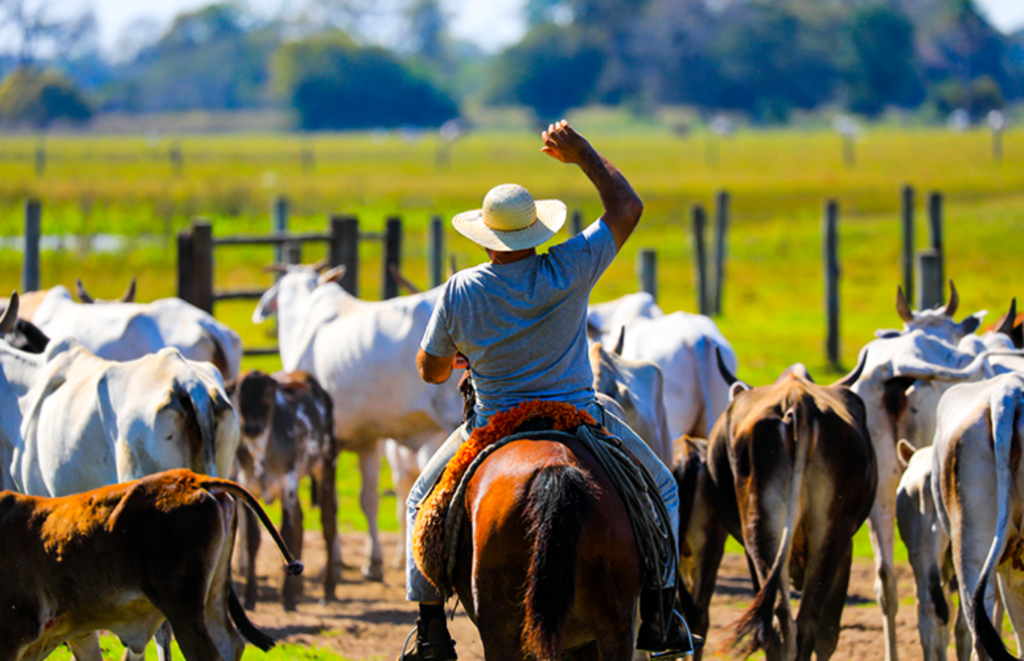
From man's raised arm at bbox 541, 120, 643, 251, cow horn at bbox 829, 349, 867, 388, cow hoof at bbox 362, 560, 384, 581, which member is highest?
man's raised arm at bbox 541, 120, 643, 251

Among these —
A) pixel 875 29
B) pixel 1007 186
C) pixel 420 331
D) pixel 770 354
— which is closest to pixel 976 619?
pixel 420 331

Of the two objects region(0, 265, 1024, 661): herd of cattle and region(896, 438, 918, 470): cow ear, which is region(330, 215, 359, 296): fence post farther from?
region(896, 438, 918, 470): cow ear

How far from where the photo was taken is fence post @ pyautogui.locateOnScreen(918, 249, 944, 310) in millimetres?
11945

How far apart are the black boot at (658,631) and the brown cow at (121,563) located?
1579 millimetres

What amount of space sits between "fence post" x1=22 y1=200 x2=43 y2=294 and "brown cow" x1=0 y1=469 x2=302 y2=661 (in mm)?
9189

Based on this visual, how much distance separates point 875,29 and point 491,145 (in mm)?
42710

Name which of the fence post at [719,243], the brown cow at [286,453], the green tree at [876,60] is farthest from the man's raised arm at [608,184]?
the green tree at [876,60]

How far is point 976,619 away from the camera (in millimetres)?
5102

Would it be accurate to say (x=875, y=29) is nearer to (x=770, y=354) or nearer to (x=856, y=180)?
(x=856, y=180)

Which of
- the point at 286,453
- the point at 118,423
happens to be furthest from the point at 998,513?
the point at 286,453

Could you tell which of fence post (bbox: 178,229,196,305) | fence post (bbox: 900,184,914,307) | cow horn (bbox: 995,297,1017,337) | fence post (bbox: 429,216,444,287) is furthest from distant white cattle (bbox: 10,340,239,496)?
fence post (bbox: 900,184,914,307)

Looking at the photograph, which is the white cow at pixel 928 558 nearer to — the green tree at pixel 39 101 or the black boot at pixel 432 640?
the black boot at pixel 432 640

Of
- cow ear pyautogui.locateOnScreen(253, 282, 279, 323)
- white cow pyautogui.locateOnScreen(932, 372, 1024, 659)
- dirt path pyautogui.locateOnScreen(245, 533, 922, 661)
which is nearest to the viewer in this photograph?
white cow pyautogui.locateOnScreen(932, 372, 1024, 659)

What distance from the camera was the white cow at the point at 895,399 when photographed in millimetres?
6801
